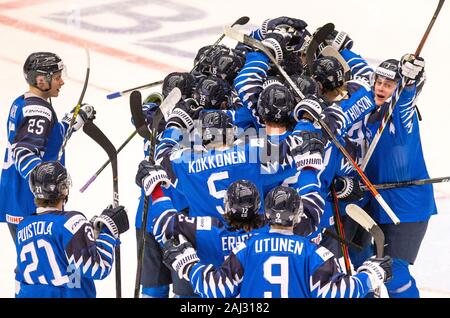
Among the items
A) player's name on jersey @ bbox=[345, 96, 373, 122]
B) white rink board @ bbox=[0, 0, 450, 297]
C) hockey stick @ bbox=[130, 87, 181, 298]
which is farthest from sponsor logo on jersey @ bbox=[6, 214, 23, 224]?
player's name on jersey @ bbox=[345, 96, 373, 122]

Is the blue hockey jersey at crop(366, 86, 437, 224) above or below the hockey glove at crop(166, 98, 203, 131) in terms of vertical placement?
below

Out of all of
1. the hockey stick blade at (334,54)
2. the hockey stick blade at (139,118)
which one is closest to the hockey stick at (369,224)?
the hockey stick blade at (139,118)

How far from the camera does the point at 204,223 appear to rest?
5.95 m

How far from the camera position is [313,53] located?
25.3 feet

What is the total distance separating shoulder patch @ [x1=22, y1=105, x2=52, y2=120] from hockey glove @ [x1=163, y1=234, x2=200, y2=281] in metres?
1.51

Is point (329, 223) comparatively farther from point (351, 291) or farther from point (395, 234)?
point (351, 291)

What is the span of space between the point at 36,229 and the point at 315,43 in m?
2.53

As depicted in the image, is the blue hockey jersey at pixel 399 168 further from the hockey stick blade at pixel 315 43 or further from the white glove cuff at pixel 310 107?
the hockey stick blade at pixel 315 43

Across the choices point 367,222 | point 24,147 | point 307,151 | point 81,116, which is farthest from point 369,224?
point 81,116

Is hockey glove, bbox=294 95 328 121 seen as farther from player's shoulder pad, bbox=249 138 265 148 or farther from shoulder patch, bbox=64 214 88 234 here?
shoulder patch, bbox=64 214 88 234

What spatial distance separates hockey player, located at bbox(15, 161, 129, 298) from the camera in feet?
19.2

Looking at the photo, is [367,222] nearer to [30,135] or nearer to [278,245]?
[278,245]

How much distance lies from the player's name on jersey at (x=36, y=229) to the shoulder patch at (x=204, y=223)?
2.24 feet

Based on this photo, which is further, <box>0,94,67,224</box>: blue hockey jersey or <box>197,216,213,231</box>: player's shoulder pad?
<box>0,94,67,224</box>: blue hockey jersey
